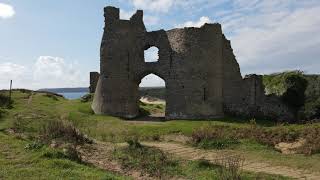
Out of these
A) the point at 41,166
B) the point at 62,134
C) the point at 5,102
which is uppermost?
the point at 5,102

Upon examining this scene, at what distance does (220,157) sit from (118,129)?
35.1 feet

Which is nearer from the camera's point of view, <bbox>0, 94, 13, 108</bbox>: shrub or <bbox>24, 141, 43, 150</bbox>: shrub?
<bbox>24, 141, 43, 150</bbox>: shrub

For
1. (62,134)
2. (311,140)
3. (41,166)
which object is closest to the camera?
(41,166)

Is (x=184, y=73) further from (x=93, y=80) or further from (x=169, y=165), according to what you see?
(x=93, y=80)

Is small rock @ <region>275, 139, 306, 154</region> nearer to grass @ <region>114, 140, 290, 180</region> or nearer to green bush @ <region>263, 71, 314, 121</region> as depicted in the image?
grass @ <region>114, 140, 290, 180</region>

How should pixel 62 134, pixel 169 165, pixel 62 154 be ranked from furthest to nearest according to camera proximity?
pixel 62 134, pixel 169 165, pixel 62 154

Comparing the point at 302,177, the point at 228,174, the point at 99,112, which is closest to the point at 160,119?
the point at 99,112

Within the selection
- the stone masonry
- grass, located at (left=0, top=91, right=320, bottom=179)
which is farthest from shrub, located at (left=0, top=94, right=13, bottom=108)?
the stone masonry

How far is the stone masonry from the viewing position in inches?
1323

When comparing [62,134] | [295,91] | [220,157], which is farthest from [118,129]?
[295,91]

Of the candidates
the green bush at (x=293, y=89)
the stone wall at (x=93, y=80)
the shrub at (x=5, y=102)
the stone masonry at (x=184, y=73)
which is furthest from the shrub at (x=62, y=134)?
the stone wall at (x=93, y=80)

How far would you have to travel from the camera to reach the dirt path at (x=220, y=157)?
17.5 meters

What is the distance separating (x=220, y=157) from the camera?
21.3m

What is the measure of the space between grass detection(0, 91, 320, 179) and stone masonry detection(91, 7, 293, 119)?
1757mm
